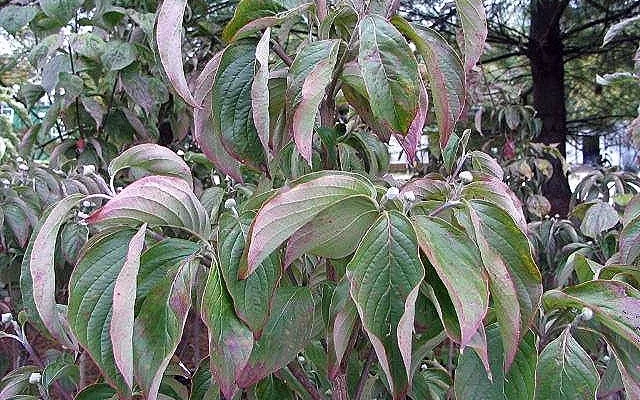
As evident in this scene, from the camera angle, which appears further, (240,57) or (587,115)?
(587,115)

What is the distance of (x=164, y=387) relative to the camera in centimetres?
78

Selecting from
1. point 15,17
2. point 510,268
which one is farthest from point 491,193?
point 15,17

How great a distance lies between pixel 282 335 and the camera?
629 mm

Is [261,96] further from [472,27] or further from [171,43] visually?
[472,27]

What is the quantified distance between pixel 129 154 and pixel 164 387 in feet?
0.92

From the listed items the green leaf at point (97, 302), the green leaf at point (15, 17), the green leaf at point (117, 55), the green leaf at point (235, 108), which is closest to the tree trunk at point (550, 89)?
the green leaf at point (117, 55)

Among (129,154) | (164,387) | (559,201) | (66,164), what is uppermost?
(129,154)

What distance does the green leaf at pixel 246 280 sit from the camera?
56cm

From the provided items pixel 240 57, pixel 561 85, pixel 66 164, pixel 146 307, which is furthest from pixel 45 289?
pixel 561 85

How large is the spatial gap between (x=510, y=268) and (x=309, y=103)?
0.21 metres

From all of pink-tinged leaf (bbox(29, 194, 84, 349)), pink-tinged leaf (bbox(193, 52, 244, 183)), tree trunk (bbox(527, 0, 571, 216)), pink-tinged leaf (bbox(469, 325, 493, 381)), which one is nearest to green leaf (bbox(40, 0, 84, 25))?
pink-tinged leaf (bbox(193, 52, 244, 183))

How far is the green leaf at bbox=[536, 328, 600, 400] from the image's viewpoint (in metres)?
0.59

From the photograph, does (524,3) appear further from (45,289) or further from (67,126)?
(45,289)

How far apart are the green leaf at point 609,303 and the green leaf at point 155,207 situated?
0.33 metres
